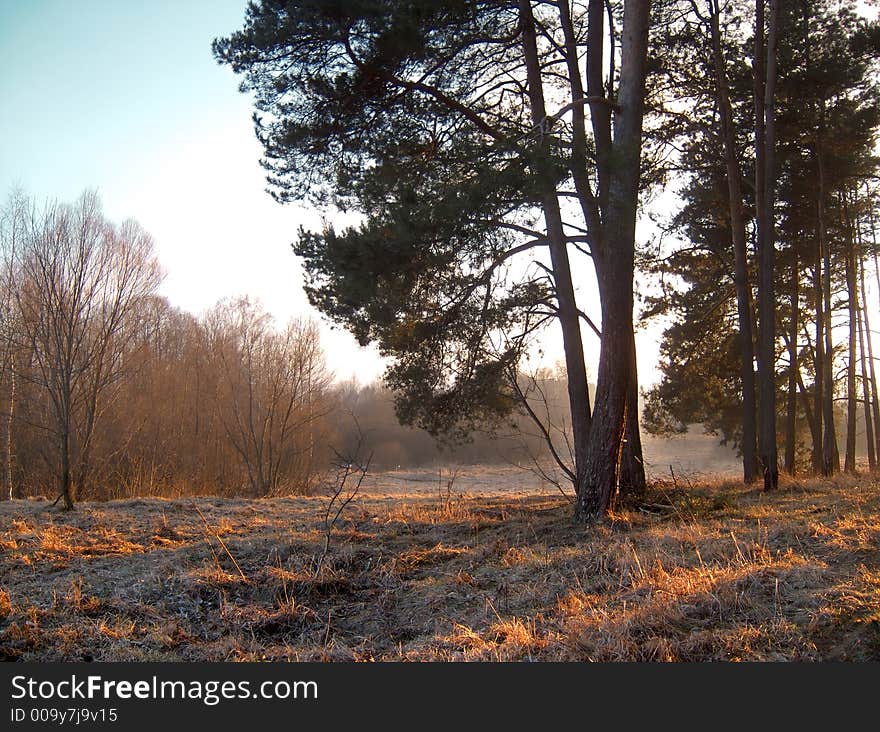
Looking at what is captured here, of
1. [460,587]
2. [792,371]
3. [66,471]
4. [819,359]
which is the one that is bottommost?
[460,587]

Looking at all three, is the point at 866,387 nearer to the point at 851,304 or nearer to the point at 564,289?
the point at 851,304

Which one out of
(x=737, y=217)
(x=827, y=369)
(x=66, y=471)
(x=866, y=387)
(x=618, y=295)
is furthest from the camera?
(x=866, y=387)

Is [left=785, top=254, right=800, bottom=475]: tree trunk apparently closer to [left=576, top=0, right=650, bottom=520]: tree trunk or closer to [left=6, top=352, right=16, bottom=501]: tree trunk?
[left=576, top=0, right=650, bottom=520]: tree trunk

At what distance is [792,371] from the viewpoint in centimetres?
1516

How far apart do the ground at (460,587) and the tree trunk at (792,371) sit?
7136 mm

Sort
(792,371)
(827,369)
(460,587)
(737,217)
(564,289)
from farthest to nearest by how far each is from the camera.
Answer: (827,369) → (792,371) → (737,217) → (564,289) → (460,587)

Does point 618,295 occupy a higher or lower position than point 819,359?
higher

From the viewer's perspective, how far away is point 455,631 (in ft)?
13.4

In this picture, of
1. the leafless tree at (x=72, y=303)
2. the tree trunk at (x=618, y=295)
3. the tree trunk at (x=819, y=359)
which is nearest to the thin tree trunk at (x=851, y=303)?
the tree trunk at (x=819, y=359)

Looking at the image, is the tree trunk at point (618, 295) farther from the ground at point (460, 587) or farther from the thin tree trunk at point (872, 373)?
the thin tree trunk at point (872, 373)

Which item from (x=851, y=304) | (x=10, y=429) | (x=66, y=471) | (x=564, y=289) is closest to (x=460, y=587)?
(x=564, y=289)

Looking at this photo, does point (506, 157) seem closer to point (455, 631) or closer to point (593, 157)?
point (593, 157)

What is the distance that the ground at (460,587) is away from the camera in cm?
349

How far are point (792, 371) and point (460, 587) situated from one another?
13241 millimetres
